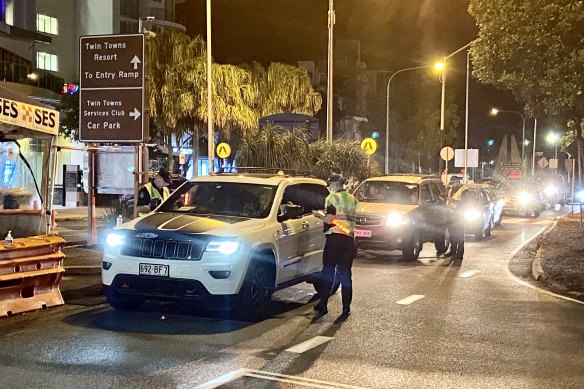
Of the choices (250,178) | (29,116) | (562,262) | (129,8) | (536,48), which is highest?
(129,8)

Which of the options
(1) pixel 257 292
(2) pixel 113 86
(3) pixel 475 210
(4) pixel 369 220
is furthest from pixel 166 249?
(3) pixel 475 210

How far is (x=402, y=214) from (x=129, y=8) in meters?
44.8

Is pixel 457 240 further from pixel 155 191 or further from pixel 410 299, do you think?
pixel 155 191

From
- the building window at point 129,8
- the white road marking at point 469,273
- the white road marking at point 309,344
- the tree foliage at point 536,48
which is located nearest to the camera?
the white road marking at point 309,344

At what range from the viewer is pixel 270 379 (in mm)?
6473

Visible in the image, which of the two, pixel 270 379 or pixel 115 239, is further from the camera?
pixel 115 239

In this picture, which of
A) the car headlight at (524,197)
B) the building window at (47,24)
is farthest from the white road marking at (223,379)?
the building window at (47,24)

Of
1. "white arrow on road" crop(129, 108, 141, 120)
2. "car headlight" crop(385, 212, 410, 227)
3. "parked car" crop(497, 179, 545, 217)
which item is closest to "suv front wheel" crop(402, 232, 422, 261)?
"car headlight" crop(385, 212, 410, 227)

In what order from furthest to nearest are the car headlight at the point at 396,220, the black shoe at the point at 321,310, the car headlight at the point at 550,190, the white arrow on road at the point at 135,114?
the car headlight at the point at 550,190 < the car headlight at the point at 396,220 < the white arrow on road at the point at 135,114 < the black shoe at the point at 321,310

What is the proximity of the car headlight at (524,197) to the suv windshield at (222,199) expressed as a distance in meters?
25.3

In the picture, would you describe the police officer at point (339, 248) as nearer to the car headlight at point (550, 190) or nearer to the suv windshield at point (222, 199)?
the suv windshield at point (222, 199)

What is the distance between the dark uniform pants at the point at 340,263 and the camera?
956 centimetres

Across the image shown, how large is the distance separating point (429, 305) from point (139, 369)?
5133 millimetres

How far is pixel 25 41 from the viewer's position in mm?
40688
